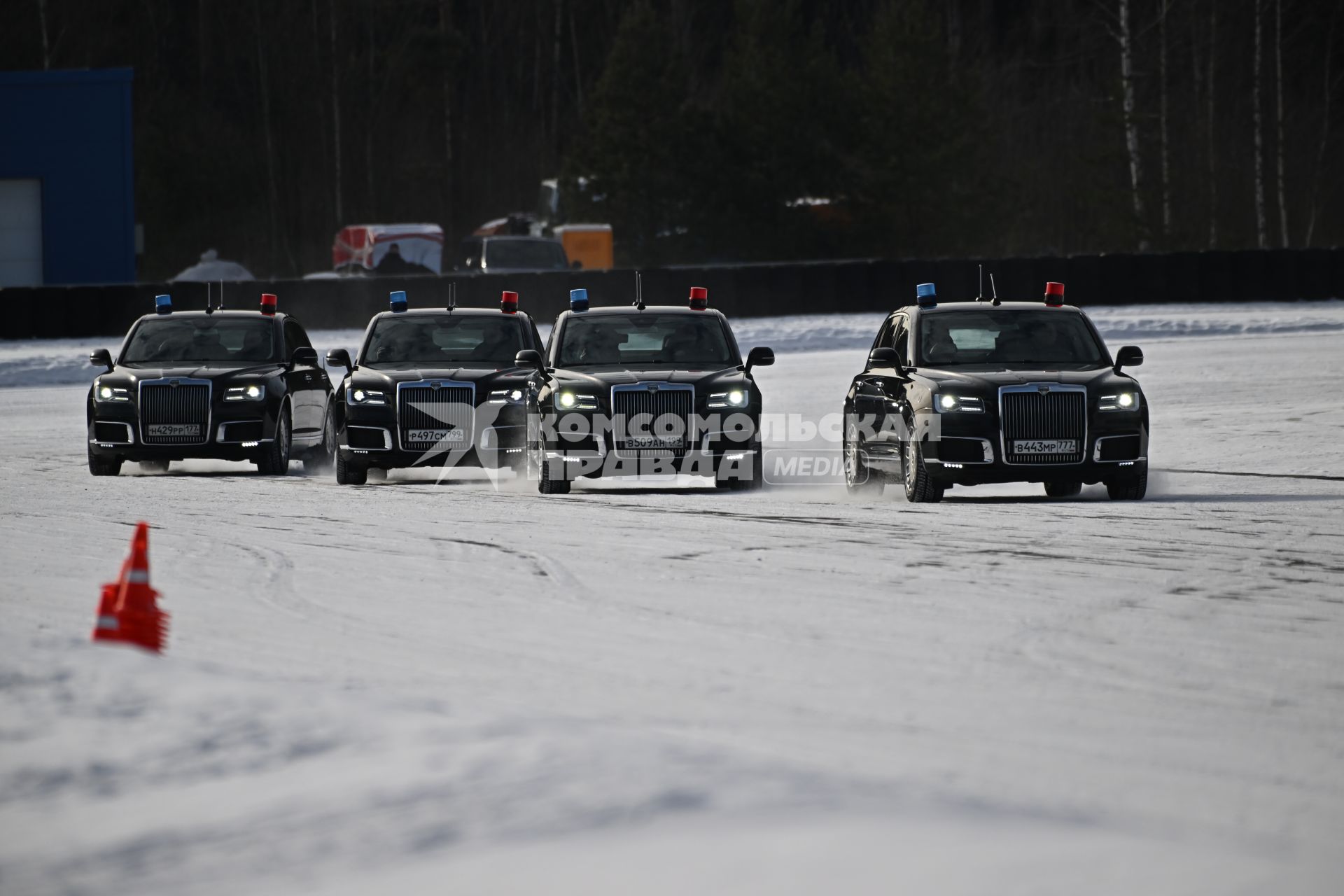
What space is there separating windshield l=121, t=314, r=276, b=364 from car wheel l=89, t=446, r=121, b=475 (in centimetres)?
117

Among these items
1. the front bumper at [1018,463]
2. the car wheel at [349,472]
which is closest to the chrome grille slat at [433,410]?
the car wheel at [349,472]

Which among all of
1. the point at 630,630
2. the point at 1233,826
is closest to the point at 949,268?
the point at 630,630

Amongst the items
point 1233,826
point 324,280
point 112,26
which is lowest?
point 1233,826

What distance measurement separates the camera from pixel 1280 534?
12.1m

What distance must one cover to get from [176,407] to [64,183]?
28.6 metres

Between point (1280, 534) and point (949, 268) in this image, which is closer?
point (1280, 534)

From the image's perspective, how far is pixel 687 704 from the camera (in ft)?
23.7

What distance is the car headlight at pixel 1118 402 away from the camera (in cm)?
1418

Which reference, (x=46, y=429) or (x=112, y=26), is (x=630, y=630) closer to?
(x=46, y=429)

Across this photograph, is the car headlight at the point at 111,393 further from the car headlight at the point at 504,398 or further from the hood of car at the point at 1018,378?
the hood of car at the point at 1018,378

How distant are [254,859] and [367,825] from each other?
1.30ft

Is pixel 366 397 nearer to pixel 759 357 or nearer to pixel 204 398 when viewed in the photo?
pixel 204 398

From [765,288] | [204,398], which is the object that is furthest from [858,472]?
[765,288]

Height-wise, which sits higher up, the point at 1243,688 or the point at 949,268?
the point at 949,268
